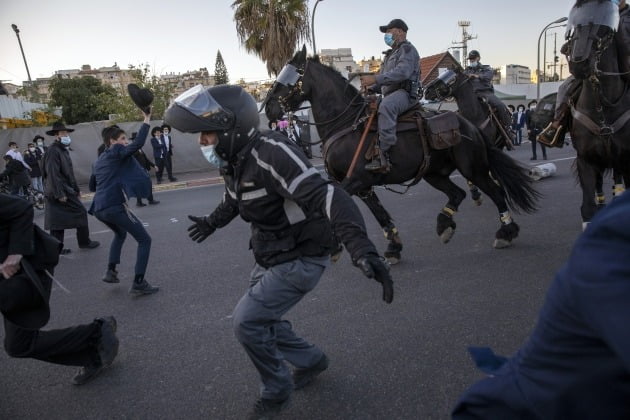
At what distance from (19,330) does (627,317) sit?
3445 mm

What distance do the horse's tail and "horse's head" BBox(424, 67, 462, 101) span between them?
8.32 ft

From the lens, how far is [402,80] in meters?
5.35

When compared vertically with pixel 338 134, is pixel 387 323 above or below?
below

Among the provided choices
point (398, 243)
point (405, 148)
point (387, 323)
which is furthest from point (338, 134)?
point (387, 323)

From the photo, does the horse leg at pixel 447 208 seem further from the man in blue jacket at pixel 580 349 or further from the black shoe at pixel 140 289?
the man in blue jacket at pixel 580 349

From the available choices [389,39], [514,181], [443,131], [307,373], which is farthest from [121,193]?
[514,181]

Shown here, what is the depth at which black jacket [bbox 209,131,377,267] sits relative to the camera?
2.36 metres

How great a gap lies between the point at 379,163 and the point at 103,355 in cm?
334

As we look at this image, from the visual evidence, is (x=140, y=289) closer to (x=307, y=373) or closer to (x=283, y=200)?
(x=307, y=373)

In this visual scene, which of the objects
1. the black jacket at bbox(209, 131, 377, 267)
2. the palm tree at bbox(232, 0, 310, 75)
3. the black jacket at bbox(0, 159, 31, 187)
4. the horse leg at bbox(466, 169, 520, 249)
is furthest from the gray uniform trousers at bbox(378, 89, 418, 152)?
the palm tree at bbox(232, 0, 310, 75)

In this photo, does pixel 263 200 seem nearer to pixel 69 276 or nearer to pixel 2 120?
pixel 69 276

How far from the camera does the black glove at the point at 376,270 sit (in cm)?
208

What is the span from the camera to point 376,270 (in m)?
2.10

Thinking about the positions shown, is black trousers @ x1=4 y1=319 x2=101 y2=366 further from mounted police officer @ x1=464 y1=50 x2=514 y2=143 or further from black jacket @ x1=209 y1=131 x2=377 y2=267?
mounted police officer @ x1=464 y1=50 x2=514 y2=143
